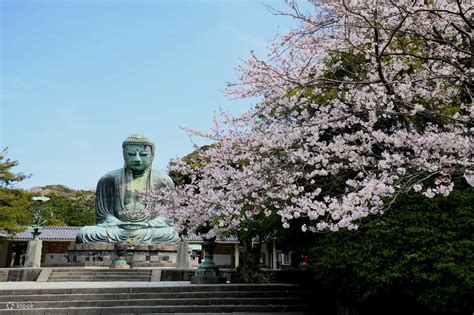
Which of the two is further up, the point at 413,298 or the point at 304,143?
the point at 304,143

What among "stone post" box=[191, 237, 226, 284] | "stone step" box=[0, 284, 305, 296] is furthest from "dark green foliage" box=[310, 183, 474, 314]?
"stone post" box=[191, 237, 226, 284]

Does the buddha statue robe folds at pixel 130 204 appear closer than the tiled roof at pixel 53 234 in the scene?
Yes

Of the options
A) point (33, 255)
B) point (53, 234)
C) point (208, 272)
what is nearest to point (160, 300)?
point (208, 272)

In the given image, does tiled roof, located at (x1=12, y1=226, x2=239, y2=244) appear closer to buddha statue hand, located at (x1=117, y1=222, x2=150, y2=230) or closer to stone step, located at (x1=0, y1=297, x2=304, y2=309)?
buddha statue hand, located at (x1=117, y1=222, x2=150, y2=230)

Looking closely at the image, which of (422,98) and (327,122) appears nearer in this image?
(327,122)

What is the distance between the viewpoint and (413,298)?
5.97 m

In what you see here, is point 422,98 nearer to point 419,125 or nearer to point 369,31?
point 419,125

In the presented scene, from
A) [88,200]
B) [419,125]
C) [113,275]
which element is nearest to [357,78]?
[419,125]

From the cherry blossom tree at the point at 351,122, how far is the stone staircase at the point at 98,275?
7.17 metres

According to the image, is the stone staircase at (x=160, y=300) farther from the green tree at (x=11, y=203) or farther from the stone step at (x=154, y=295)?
the green tree at (x=11, y=203)

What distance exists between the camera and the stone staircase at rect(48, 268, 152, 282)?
46.6ft

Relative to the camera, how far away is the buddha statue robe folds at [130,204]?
18.8 meters

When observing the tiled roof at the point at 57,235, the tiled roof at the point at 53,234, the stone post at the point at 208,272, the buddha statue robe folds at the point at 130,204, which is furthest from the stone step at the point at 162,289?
the tiled roof at the point at 53,234

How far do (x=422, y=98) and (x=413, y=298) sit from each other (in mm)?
3350
